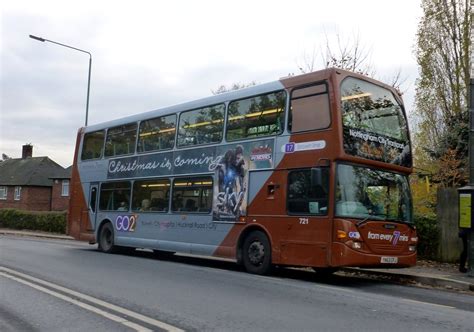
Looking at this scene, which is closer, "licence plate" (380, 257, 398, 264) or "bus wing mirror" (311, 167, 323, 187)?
"bus wing mirror" (311, 167, 323, 187)

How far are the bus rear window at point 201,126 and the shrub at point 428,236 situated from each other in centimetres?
625

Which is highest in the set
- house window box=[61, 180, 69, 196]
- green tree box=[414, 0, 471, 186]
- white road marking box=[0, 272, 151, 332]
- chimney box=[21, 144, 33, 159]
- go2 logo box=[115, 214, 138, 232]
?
green tree box=[414, 0, 471, 186]

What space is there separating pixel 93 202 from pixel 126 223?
225 cm

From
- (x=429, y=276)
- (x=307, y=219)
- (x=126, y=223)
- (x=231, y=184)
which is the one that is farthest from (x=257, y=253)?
(x=126, y=223)

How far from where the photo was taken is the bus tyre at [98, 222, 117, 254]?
16.6 m

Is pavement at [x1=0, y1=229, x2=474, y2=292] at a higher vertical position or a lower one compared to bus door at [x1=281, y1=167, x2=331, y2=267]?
lower

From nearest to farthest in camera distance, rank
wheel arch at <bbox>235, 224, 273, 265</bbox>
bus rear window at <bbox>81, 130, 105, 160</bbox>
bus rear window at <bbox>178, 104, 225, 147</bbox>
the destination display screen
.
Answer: the destination display screen
wheel arch at <bbox>235, 224, 273, 265</bbox>
bus rear window at <bbox>178, 104, 225, 147</bbox>
bus rear window at <bbox>81, 130, 105, 160</bbox>

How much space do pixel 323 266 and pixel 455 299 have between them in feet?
7.92

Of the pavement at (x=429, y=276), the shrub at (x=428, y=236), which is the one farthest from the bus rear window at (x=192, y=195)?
the shrub at (x=428, y=236)

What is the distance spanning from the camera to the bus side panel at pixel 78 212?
703 inches

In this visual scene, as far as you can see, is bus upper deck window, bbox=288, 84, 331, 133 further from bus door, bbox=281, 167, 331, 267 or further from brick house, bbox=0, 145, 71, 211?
brick house, bbox=0, 145, 71, 211

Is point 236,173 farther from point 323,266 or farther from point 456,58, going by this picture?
point 456,58

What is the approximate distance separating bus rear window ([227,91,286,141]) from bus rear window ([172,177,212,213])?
1.47m

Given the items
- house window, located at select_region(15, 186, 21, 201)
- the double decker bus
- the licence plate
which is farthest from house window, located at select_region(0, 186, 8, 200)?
the licence plate
